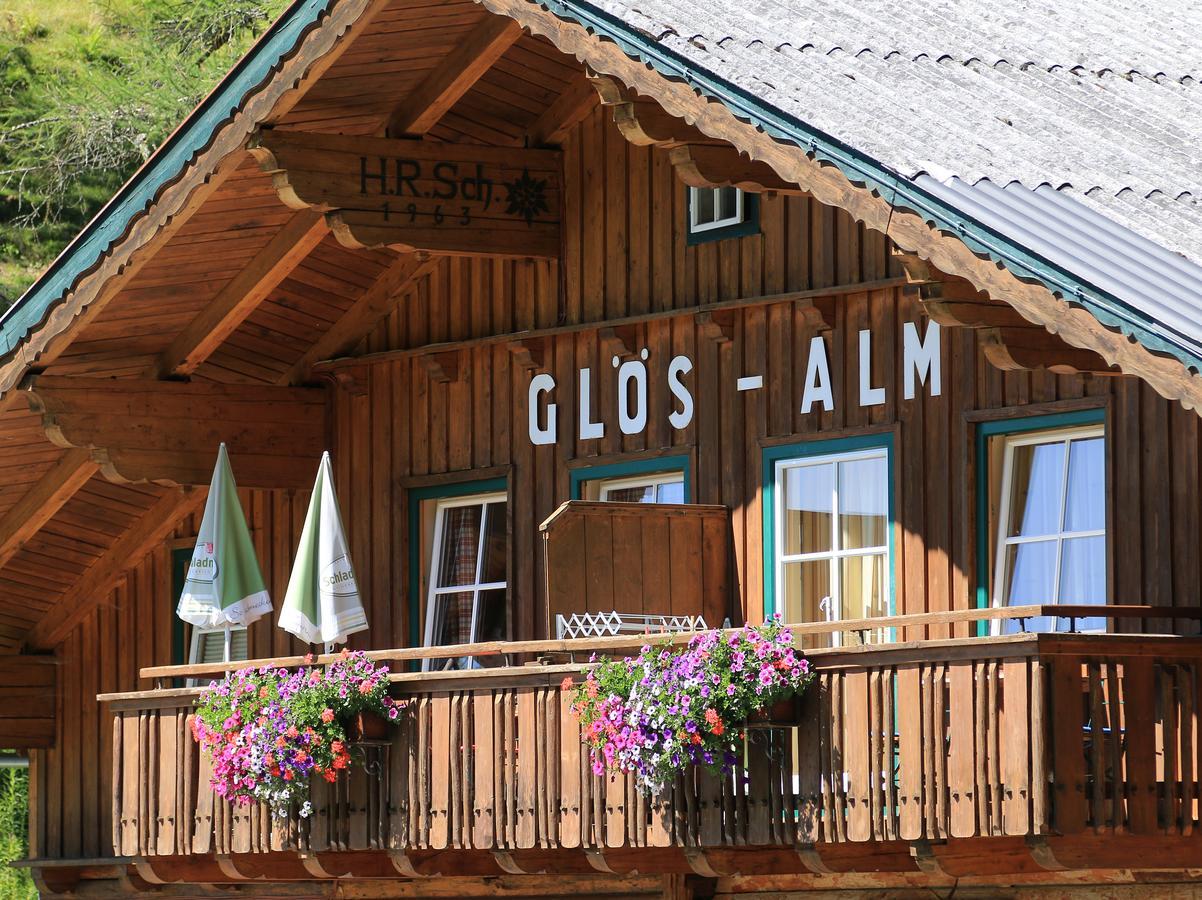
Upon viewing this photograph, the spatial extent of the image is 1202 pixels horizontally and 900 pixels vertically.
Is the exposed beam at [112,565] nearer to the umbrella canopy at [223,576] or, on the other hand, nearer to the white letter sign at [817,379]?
the umbrella canopy at [223,576]

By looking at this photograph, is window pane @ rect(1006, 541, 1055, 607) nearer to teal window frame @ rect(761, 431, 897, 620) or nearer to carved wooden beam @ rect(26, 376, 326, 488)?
teal window frame @ rect(761, 431, 897, 620)

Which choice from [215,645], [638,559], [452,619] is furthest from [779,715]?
[215,645]

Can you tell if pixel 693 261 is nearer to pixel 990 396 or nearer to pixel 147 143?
pixel 990 396

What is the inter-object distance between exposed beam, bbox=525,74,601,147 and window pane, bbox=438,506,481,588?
2.56m

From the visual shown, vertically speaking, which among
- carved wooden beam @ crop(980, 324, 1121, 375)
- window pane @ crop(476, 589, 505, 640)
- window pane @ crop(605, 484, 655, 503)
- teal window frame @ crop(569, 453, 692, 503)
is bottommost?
window pane @ crop(476, 589, 505, 640)

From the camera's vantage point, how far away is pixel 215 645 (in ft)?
65.5

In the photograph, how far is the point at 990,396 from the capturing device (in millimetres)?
14734

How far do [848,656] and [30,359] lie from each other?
6.52 meters

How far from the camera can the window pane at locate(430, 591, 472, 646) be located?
1788 centimetres

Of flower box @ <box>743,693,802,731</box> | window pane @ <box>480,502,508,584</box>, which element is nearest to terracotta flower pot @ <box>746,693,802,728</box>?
flower box @ <box>743,693,802,731</box>

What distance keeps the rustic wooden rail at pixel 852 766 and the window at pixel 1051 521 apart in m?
1.42

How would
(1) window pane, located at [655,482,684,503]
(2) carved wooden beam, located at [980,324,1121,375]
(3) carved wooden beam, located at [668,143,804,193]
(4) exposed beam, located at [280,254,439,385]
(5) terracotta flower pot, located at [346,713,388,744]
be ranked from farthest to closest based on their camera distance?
(4) exposed beam, located at [280,254,439,385]
(1) window pane, located at [655,482,684,503]
(5) terracotta flower pot, located at [346,713,388,744]
(3) carved wooden beam, located at [668,143,804,193]
(2) carved wooden beam, located at [980,324,1121,375]

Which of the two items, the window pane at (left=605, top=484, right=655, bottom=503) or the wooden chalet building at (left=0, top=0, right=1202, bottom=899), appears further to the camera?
the window pane at (left=605, top=484, right=655, bottom=503)

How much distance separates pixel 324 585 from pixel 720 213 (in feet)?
11.1
